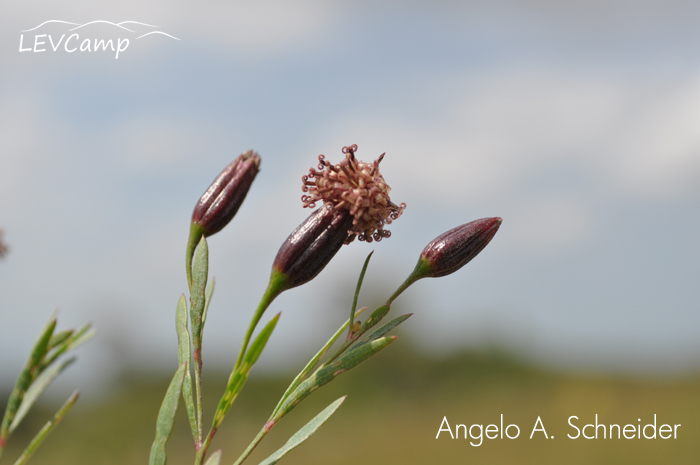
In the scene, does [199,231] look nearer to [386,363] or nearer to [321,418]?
[321,418]

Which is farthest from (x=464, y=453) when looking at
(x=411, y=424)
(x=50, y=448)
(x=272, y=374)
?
(x=50, y=448)

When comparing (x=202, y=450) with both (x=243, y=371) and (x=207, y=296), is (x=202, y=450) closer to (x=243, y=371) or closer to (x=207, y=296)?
(x=243, y=371)

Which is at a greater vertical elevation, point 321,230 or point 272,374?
point 272,374

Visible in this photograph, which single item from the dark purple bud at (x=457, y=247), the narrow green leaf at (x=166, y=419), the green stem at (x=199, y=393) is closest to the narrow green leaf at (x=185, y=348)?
the green stem at (x=199, y=393)

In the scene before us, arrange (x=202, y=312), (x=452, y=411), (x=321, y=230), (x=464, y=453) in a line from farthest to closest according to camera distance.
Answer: (x=452, y=411), (x=464, y=453), (x=321, y=230), (x=202, y=312)

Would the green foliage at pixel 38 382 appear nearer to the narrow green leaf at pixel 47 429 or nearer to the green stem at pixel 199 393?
the narrow green leaf at pixel 47 429

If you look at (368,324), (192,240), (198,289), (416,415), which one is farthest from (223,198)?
(416,415)

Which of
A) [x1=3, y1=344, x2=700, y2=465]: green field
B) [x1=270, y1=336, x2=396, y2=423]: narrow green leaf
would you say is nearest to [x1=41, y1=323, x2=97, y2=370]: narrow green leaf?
[x1=270, y1=336, x2=396, y2=423]: narrow green leaf
